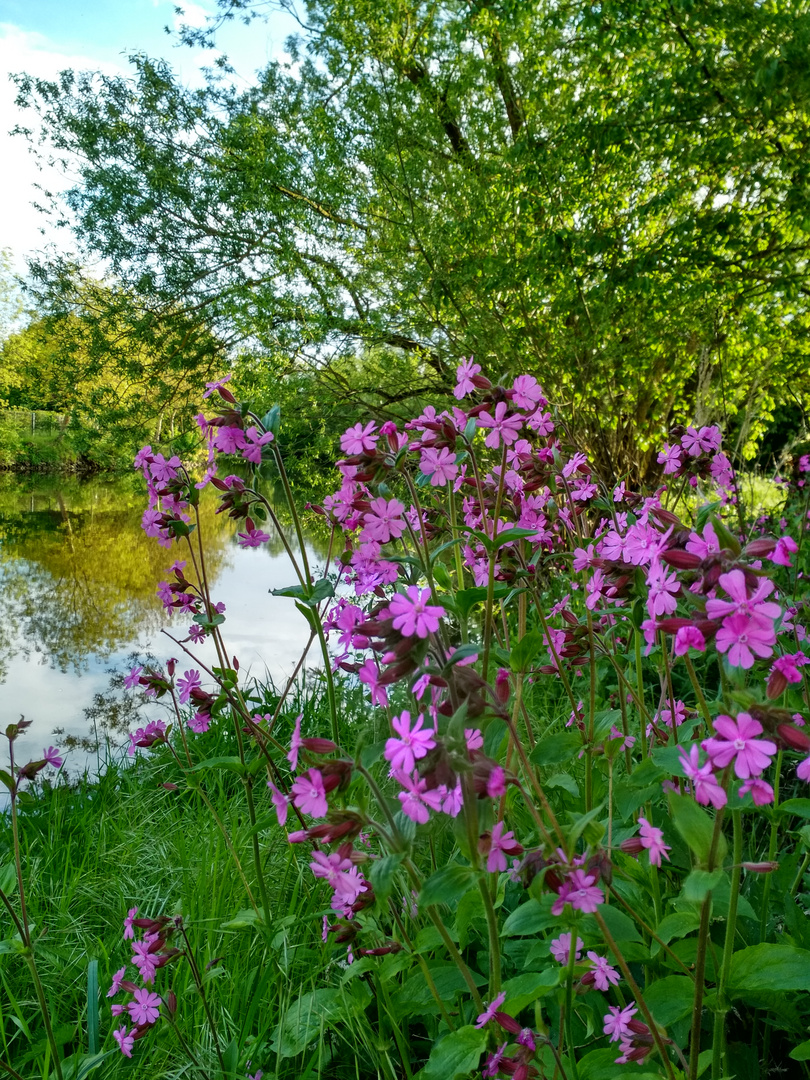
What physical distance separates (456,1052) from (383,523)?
712mm

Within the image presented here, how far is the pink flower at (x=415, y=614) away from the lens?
0.76 meters

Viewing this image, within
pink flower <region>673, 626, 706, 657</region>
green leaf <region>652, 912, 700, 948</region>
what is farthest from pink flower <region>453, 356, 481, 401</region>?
green leaf <region>652, 912, 700, 948</region>

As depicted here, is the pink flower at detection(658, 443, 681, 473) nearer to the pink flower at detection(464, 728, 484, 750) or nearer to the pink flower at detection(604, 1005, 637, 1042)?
the pink flower at detection(464, 728, 484, 750)

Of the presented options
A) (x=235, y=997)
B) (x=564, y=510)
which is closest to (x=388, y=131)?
(x=564, y=510)

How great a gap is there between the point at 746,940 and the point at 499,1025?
62cm

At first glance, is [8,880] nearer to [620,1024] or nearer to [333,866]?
[333,866]

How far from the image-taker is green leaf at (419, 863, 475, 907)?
2.51 feet

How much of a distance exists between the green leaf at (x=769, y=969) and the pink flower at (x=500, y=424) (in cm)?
78

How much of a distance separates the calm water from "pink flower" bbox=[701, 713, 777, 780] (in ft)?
9.76

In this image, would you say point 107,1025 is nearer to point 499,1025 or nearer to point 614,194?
point 499,1025

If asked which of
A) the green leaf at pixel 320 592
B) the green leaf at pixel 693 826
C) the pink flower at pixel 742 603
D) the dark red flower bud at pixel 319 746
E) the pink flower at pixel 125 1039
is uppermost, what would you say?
the green leaf at pixel 320 592

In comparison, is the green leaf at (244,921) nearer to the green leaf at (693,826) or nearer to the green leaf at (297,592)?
the green leaf at (297,592)

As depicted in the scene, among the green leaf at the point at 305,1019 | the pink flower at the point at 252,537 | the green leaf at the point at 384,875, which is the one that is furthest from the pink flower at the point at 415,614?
the green leaf at the point at 305,1019

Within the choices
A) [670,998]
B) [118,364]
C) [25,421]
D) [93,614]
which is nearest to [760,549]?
[670,998]
